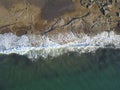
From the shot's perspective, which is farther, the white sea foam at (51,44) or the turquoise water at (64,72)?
the white sea foam at (51,44)

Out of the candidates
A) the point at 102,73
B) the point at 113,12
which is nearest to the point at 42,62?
the point at 102,73

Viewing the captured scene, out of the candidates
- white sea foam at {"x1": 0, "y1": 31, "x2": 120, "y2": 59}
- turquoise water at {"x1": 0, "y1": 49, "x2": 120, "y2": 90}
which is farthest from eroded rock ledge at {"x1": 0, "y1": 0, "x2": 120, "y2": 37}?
turquoise water at {"x1": 0, "y1": 49, "x2": 120, "y2": 90}

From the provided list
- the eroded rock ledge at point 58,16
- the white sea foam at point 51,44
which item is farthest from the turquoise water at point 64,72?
the eroded rock ledge at point 58,16

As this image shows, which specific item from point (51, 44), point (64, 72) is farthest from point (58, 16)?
point (64, 72)

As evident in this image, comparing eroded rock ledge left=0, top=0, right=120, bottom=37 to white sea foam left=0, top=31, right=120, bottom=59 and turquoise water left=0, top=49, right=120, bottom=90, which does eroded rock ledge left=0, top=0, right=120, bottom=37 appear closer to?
white sea foam left=0, top=31, right=120, bottom=59

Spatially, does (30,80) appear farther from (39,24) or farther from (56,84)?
(39,24)

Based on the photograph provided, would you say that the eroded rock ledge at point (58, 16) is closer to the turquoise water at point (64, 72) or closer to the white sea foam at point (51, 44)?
the white sea foam at point (51, 44)
